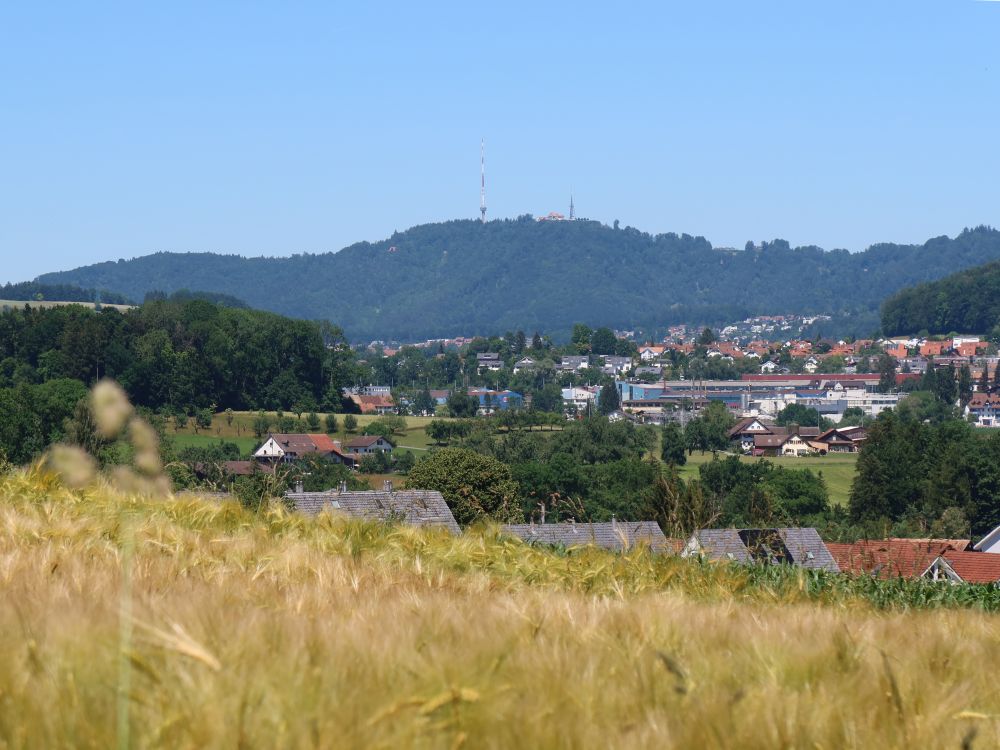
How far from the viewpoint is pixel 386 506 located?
10.4 meters

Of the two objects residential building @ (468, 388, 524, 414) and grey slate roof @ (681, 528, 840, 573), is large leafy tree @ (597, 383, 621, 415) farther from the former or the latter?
grey slate roof @ (681, 528, 840, 573)

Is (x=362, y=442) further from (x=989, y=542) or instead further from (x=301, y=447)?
(x=989, y=542)

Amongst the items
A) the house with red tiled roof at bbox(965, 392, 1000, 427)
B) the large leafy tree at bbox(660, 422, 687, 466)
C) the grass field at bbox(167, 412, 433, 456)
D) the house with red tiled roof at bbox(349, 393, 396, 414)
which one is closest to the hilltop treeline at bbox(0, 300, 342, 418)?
the grass field at bbox(167, 412, 433, 456)

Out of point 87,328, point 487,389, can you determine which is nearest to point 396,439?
point 87,328

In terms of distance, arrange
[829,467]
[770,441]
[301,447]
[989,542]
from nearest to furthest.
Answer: [989,542]
[301,447]
[829,467]
[770,441]

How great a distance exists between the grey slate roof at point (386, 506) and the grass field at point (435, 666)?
3778mm

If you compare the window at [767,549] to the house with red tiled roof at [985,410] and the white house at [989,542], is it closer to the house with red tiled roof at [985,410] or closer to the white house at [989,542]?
the white house at [989,542]

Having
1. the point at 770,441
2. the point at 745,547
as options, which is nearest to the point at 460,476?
the point at 745,547

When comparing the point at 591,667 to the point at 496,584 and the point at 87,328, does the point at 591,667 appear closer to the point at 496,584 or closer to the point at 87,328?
the point at 496,584

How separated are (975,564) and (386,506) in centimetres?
1357

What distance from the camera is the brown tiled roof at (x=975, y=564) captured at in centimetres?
1958

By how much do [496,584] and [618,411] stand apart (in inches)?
5779

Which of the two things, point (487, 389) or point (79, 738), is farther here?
point (487, 389)

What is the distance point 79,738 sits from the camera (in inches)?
103
